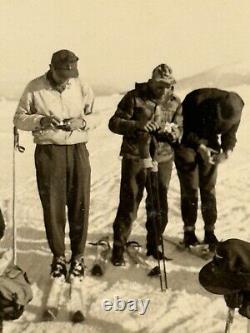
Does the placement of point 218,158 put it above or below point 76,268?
above

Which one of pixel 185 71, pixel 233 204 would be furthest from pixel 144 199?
pixel 185 71

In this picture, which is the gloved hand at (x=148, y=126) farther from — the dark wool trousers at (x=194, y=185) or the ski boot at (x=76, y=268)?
the ski boot at (x=76, y=268)

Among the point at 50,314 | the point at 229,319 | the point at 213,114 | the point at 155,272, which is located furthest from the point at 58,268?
the point at 213,114

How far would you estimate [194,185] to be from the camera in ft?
8.82

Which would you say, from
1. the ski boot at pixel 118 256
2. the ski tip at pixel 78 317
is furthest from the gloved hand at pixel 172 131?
the ski tip at pixel 78 317

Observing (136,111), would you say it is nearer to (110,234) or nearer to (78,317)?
(110,234)

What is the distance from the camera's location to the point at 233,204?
2621mm

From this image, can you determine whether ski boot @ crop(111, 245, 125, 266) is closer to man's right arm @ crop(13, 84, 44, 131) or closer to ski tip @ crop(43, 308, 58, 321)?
ski tip @ crop(43, 308, 58, 321)

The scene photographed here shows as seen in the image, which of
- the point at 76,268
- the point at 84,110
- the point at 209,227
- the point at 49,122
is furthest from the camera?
the point at 209,227

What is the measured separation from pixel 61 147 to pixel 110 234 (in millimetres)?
498

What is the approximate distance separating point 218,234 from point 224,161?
0.30 metres

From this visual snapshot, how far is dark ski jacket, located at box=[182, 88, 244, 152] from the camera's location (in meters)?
2.56

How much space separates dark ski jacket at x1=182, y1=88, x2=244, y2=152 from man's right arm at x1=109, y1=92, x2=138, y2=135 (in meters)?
0.23

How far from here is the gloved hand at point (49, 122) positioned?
2.35m
